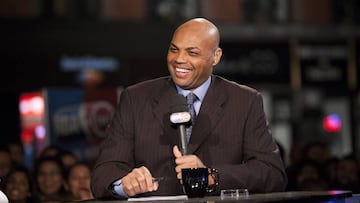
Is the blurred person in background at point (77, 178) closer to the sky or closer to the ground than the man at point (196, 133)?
closer to the ground

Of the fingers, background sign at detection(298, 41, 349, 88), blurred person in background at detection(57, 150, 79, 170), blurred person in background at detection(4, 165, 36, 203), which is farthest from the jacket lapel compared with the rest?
background sign at detection(298, 41, 349, 88)

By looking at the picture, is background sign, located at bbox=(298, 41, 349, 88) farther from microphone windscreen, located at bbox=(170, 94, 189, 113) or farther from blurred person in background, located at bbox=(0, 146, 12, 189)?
microphone windscreen, located at bbox=(170, 94, 189, 113)

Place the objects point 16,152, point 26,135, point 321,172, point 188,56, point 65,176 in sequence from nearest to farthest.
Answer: point 188,56 < point 65,176 < point 321,172 < point 16,152 < point 26,135

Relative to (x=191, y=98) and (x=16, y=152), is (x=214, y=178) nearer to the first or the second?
(x=191, y=98)

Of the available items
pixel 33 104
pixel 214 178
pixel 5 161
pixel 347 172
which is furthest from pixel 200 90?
pixel 33 104

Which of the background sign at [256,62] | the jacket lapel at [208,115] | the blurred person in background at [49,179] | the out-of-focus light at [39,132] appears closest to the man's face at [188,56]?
the jacket lapel at [208,115]

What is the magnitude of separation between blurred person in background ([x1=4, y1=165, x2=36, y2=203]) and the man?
359 cm

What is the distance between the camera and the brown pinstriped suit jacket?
456cm

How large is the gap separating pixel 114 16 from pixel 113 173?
9005 millimetres

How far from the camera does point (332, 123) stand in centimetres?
1547

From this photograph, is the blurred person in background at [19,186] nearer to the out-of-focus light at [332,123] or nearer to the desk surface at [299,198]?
the desk surface at [299,198]

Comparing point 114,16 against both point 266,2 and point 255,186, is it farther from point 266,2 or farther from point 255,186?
point 255,186

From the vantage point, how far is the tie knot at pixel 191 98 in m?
4.68

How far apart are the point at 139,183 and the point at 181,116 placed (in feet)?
1.02
